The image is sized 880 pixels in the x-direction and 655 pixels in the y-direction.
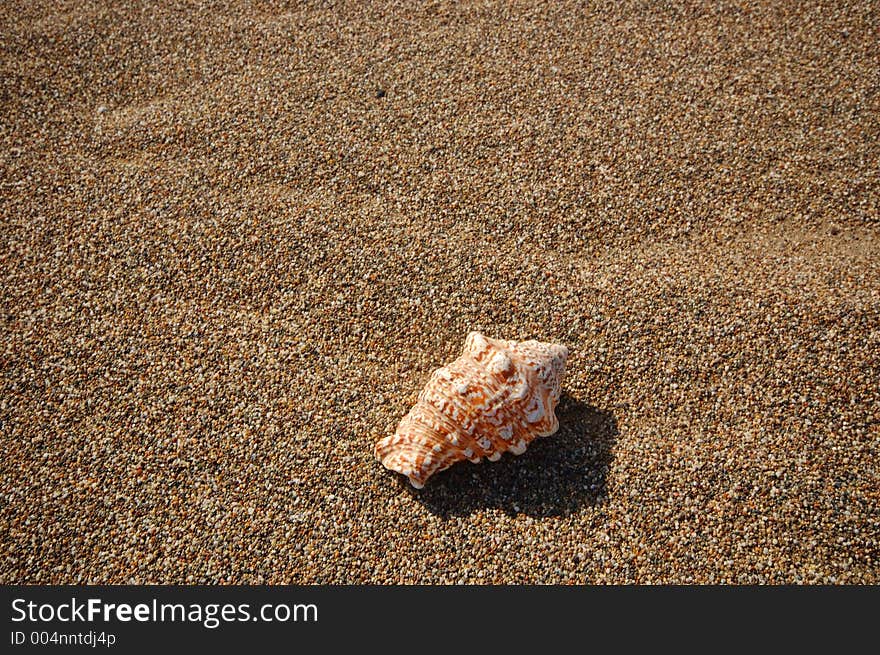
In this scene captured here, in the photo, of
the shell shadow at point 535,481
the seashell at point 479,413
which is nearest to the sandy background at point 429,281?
the shell shadow at point 535,481

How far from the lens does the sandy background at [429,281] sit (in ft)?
11.2

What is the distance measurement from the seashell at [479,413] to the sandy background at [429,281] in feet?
0.76

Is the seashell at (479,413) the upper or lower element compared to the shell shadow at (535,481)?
upper

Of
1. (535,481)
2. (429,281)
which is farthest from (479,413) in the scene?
(429,281)

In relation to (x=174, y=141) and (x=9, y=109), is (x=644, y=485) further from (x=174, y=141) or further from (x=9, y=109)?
(x=9, y=109)

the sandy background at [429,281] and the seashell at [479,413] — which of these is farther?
the sandy background at [429,281]

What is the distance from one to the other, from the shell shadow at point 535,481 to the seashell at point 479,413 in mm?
161

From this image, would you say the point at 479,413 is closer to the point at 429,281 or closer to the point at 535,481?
the point at 535,481

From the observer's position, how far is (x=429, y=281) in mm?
4219

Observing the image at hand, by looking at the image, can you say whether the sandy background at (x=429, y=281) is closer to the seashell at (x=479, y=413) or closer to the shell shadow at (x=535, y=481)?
the shell shadow at (x=535, y=481)

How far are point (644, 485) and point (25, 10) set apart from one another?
691 centimetres

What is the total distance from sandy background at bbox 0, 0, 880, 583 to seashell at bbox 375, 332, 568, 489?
0.76 ft

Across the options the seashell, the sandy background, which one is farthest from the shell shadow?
the seashell

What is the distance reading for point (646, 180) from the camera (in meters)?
4.63
